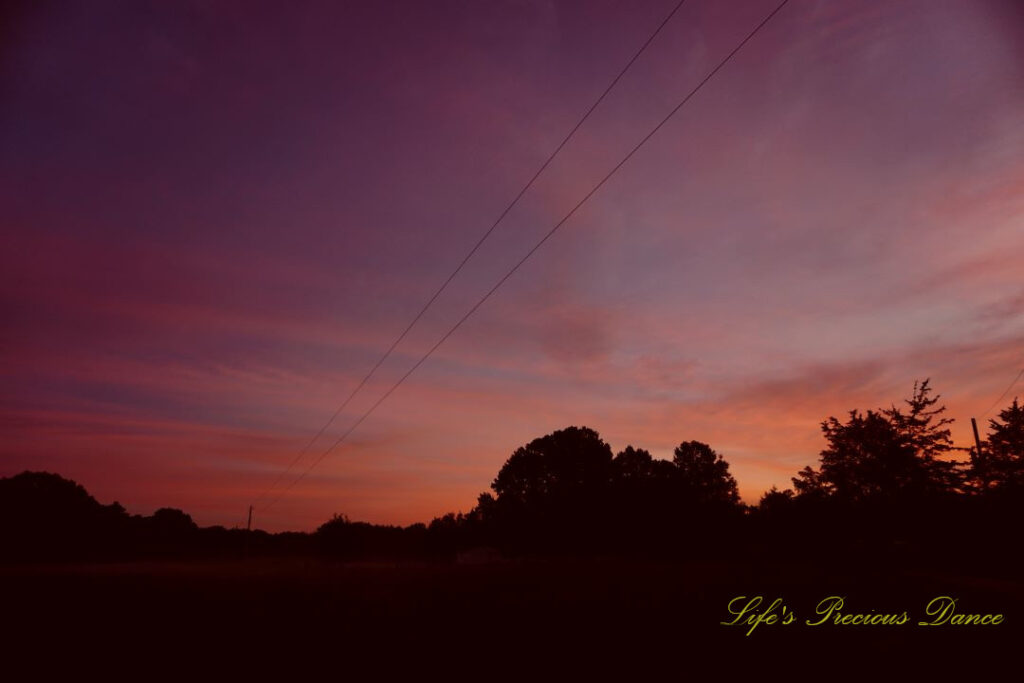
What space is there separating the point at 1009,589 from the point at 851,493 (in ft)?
65.6

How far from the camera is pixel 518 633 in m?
14.4

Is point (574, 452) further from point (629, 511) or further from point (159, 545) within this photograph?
point (159, 545)

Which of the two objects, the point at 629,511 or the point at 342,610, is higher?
the point at 629,511

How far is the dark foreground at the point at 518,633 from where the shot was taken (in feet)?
36.7

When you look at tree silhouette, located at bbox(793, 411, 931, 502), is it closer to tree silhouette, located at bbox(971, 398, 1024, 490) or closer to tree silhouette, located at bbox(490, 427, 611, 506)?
tree silhouette, located at bbox(971, 398, 1024, 490)

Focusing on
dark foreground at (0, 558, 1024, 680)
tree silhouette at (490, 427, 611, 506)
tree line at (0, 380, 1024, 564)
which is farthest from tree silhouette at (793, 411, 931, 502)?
tree silhouette at (490, 427, 611, 506)

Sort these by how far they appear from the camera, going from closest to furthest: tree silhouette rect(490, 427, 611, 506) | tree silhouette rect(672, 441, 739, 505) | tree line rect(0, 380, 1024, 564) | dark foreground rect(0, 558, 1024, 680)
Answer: dark foreground rect(0, 558, 1024, 680) → tree line rect(0, 380, 1024, 564) → tree silhouette rect(490, 427, 611, 506) → tree silhouette rect(672, 441, 739, 505)

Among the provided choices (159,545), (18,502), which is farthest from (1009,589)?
(18,502)

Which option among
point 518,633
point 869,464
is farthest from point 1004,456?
point 518,633

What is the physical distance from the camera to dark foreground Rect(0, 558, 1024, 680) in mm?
11172

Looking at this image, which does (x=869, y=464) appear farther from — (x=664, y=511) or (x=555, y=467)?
(x=555, y=467)

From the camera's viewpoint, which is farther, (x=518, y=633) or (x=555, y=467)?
(x=555, y=467)

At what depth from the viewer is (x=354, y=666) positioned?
1140 centimetres

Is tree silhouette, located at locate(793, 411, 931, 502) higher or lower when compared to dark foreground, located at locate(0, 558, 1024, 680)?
higher
